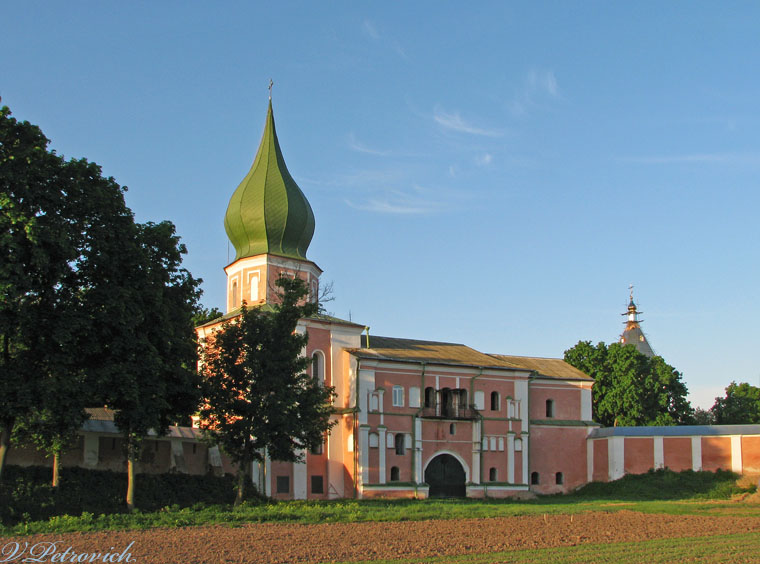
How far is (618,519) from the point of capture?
2798cm

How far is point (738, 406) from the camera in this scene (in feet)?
215

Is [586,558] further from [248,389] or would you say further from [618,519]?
[248,389]

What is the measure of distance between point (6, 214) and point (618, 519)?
66.7 ft

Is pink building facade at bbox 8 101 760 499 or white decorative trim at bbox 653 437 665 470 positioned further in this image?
white decorative trim at bbox 653 437 665 470

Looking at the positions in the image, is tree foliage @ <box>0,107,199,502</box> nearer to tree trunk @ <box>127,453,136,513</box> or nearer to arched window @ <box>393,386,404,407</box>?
tree trunk @ <box>127,453,136,513</box>

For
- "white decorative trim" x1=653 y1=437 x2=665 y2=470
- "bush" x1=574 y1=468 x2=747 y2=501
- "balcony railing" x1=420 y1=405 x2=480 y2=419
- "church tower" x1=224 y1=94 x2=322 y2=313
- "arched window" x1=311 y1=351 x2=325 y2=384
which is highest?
"church tower" x1=224 y1=94 x2=322 y2=313

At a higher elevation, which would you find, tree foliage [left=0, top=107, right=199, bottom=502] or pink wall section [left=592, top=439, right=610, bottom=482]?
tree foliage [left=0, top=107, right=199, bottom=502]

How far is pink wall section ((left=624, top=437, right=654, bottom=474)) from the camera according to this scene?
46.4m

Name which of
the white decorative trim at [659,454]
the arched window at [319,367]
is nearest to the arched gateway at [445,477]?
the arched window at [319,367]

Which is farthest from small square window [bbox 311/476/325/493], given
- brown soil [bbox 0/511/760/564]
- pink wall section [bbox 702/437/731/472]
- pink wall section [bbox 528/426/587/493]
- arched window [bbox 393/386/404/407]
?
pink wall section [bbox 702/437/731/472]

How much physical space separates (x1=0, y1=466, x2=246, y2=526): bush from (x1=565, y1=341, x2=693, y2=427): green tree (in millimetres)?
30068

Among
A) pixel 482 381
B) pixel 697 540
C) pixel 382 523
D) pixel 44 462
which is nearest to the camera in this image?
pixel 697 540

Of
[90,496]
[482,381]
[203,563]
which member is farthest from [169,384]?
[482,381]

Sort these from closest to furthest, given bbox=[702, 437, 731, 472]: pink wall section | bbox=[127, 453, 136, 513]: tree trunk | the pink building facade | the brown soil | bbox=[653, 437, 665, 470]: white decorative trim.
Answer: the brown soil, bbox=[127, 453, 136, 513]: tree trunk, the pink building facade, bbox=[702, 437, 731, 472]: pink wall section, bbox=[653, 437, 665, 470]: white decorative trim
